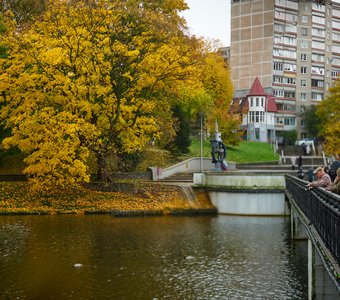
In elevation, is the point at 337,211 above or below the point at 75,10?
below

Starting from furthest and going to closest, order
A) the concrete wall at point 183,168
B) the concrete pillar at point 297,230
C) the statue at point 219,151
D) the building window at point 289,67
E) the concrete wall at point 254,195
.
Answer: the building window at point 289,67 < the concrete wall at point 183,168 < the statue at point 219,151 < the concrete wall at point 254,195 < the concrete pillar at point 297,230

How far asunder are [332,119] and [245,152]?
12.1 metres

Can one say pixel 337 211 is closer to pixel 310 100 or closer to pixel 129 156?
pixel 129 156

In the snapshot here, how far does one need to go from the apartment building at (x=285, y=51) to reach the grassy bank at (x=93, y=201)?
6353 centimetres

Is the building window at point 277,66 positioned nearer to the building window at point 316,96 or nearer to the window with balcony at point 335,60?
the building window at point 316,96

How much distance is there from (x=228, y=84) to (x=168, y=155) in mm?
23604

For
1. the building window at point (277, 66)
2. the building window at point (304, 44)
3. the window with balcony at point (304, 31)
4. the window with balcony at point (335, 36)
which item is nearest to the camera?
the building window at point (277, 66)

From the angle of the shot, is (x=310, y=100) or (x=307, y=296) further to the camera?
(x=310, y=100)

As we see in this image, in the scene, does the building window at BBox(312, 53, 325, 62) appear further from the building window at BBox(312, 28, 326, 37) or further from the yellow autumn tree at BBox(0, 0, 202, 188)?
the yellow autumn tree at BBox(0, 0, 202, 188)

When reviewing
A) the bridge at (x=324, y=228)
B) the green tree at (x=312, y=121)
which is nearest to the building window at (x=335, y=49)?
the green tree at (x=312, y=121)

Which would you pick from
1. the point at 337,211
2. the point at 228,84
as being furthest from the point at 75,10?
the point at 228,84

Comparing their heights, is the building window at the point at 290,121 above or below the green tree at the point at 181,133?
above

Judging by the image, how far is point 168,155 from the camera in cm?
5312

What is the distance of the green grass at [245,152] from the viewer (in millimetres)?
61569
